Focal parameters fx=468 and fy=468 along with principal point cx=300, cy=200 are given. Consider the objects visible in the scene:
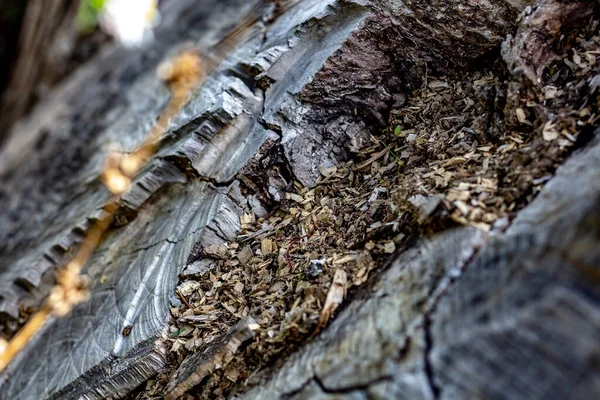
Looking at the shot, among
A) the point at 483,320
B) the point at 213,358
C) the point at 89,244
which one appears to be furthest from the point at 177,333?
the point at 483,320

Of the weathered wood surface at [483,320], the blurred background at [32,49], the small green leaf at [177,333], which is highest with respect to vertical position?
the blurred background at [32,49]

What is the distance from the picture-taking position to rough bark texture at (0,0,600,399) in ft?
3.33

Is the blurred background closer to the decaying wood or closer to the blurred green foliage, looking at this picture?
the blurred green foliage

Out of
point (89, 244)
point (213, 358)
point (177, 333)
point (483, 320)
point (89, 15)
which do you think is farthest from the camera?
point (89, 15)

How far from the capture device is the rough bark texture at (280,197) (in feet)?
3.33

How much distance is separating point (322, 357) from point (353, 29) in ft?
5.47

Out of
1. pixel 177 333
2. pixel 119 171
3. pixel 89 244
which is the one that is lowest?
pixel 177 333

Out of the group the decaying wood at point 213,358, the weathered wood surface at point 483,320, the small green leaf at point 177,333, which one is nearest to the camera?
the weathered wood surface at point 483,320

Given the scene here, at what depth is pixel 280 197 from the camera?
7.46 feet

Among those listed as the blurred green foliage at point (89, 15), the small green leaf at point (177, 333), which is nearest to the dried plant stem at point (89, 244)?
the blurred green foliage at point (89, 15)

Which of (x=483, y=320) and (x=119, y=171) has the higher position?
(x=119, y=171)

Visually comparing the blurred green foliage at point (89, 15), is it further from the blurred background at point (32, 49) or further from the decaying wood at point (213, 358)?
the decaying wood at point (213, 358)

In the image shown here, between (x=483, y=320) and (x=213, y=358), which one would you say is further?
(x=213, y=358)

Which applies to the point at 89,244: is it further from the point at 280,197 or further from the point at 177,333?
the point at 280,197
